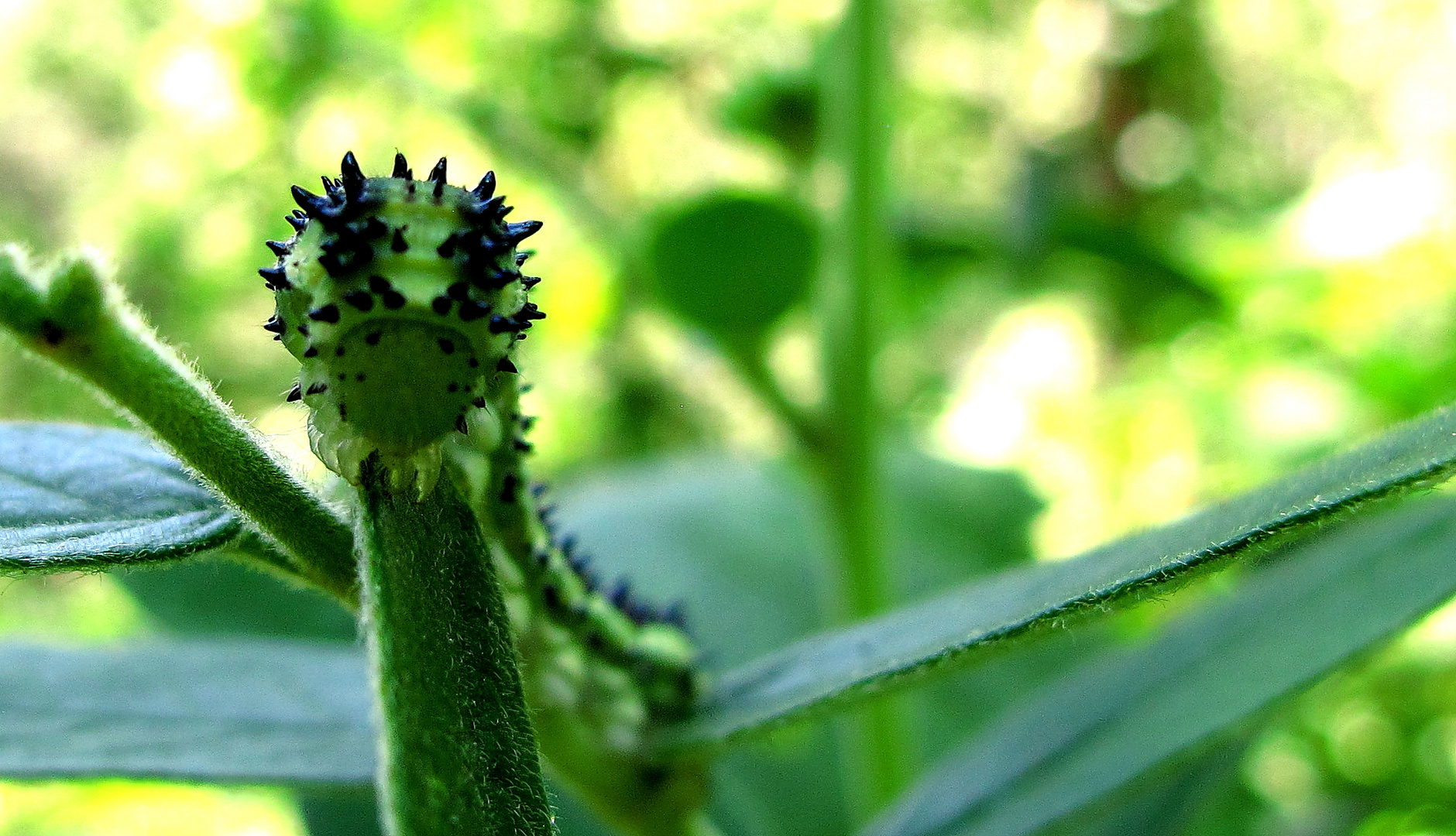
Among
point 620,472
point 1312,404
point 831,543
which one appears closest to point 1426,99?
point 1312,404

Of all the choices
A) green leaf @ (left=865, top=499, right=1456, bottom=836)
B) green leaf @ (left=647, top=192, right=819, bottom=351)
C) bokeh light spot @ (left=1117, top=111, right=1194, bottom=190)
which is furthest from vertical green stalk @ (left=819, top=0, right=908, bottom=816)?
bokeh light spot @ (left=1117, top=111, right=1194, bottom=190)

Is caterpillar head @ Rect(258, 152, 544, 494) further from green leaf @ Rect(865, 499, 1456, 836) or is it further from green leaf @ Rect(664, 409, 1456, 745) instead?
green leaf @ Rect(865, 499, 1456, 836)

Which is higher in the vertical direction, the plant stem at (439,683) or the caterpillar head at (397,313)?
the caterpillar head at (397,313)

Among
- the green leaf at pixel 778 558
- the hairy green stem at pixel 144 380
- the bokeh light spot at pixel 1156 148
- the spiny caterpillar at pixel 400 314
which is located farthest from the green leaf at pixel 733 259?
the bokeh light spot at pixel 1156 148

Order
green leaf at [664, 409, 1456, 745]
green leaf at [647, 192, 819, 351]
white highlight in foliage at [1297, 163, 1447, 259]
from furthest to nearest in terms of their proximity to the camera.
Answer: white highlight in foliage at [1297, 163, 1447, 259] < green leaf at [647, 192, 819, 351] < green leaf at [664, 409, 1456, 745]

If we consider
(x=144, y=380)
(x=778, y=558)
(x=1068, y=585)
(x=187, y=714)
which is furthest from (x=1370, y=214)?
(x=144, y=380)

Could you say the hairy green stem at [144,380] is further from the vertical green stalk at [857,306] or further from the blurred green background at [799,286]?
the vertical green stalk at [857,306]

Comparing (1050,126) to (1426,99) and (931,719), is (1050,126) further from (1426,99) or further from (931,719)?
(931,719)
